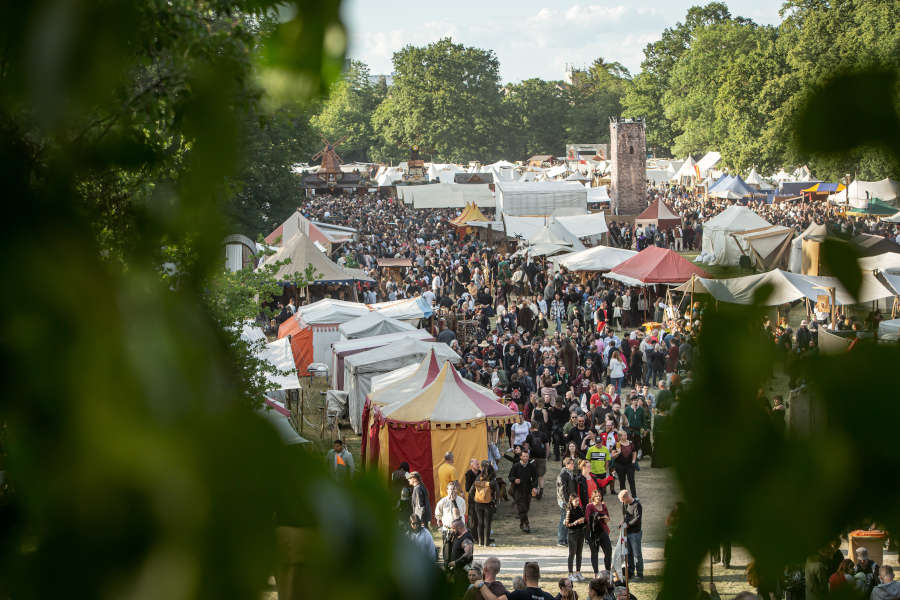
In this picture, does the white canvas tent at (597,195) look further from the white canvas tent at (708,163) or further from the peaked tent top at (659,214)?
the white canvas tent at (708,163)

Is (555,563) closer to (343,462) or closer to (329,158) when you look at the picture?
(343,462)

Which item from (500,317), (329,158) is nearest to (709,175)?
(329,158)

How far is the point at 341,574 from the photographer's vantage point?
2.07 ft

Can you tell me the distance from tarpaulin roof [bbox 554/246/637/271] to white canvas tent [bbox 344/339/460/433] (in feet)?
31.3

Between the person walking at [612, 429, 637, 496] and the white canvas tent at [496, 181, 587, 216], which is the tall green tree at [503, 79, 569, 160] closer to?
the white canvas tent at [496, 181, 587, 216]

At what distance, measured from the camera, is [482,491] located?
10.7m

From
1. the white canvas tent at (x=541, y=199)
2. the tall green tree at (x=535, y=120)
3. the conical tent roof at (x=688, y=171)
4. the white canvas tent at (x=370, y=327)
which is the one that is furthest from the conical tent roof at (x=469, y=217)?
the tall green tree at (x=535, y=120)

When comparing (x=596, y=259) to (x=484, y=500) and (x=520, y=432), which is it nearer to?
(x=520, y=432)

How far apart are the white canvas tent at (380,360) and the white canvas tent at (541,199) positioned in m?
20.8

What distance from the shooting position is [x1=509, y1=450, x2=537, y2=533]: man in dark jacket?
11.3m

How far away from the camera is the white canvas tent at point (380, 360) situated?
46.4 feet

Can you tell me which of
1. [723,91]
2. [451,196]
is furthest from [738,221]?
[723,91]

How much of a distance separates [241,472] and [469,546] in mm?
8233

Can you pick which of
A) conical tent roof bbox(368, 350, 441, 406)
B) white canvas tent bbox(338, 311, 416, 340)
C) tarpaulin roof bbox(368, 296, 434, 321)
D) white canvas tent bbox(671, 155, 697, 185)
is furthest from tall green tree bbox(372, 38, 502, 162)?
conical tent roof bbox(368, 350, 441, 406)
